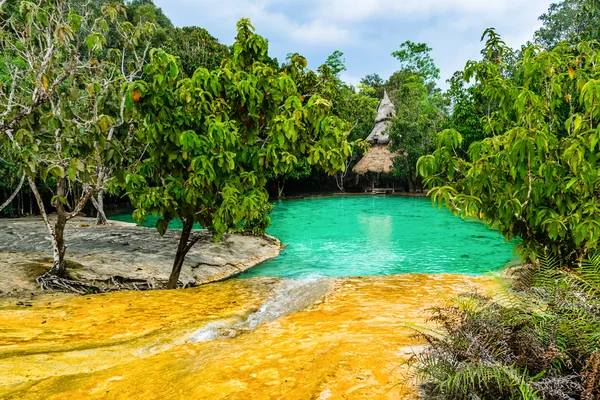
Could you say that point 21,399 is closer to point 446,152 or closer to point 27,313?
point 27,313

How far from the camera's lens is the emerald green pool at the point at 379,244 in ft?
34.7

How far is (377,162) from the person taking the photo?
2909cm

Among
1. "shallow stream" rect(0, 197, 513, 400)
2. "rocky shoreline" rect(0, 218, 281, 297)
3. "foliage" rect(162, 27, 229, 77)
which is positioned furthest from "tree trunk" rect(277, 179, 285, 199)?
"shallow stream" rect(0, 197, 513, 400)

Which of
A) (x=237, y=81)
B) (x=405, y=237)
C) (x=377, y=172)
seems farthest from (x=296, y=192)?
(x=237, y=81)

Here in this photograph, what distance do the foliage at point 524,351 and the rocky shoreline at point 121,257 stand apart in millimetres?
5644

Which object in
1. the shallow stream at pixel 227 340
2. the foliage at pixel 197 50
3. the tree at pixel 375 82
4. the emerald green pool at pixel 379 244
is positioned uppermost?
the tree at pixel 375 82

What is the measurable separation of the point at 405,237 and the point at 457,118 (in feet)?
28.3

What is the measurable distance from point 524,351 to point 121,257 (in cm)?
819

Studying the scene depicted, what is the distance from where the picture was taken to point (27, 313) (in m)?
4.30

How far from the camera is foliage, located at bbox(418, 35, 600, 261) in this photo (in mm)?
3436

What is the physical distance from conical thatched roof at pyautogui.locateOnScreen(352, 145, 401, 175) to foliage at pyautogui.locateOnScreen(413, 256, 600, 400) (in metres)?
26.4

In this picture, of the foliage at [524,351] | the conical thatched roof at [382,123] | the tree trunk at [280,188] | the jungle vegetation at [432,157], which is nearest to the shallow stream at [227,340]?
the foliage at [524,351]

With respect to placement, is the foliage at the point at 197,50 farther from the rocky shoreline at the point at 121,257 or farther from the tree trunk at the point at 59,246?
the tree trunk at the point at 59,246

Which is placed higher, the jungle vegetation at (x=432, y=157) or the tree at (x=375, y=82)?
the tree at (x=375, y=82)
